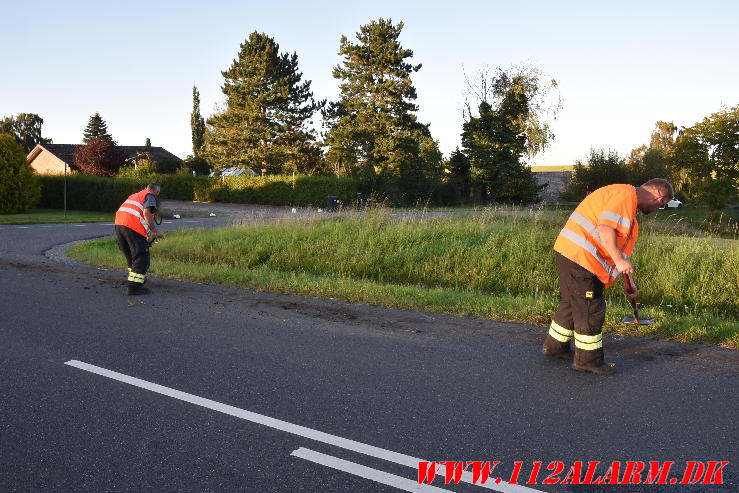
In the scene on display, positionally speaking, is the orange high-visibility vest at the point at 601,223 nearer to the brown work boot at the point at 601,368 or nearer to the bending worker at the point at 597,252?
the bending worker at the point at 597,252

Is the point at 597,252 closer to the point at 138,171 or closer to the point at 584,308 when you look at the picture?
the point at 584,308

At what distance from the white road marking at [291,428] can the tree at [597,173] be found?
43640 millimetres

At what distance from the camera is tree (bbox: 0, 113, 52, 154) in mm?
92125

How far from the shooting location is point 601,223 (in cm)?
475

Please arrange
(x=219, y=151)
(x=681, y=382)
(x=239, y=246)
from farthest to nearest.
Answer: (x=219, y=151) < (x=239, y=246) < (x=681, y=382)

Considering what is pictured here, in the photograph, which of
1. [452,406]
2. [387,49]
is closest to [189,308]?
[452,406]

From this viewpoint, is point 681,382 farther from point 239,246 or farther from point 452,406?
point 239,246

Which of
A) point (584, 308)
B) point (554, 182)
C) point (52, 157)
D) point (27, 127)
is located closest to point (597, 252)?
point (584, 308)

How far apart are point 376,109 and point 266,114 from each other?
9.23 metres

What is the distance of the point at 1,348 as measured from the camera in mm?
5594

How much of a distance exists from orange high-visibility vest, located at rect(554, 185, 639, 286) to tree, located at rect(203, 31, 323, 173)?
141ft

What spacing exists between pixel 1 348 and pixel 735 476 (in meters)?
6.12

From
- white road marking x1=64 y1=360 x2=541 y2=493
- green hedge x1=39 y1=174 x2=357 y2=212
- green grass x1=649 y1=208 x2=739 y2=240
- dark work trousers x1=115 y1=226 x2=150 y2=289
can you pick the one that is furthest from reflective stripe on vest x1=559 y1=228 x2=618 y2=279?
green hedge x1=39 y1=174 x2=357 y2=212

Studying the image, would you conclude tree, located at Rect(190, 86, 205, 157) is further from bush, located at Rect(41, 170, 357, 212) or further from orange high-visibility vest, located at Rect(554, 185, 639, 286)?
orange high-visibility vest, located at Rect(554, 185, 639, 286)
